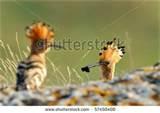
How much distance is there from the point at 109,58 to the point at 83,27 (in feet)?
0.87

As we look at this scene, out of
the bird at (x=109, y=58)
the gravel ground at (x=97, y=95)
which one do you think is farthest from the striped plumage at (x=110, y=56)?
the gravel ground at (x=97, y=95)

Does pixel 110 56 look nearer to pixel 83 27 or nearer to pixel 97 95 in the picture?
pixel 83 27

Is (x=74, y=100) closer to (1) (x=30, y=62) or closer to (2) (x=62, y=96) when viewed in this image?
(2) (x=62, y=96)

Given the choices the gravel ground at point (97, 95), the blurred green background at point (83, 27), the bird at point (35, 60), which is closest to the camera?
the gravel ground at point (97, 95)

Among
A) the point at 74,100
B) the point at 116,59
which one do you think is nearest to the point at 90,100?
the point at 74,100

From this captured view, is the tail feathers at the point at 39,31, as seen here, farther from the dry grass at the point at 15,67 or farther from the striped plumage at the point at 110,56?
the striped plumage at the point at 110,56

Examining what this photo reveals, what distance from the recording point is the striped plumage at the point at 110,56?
365 cm

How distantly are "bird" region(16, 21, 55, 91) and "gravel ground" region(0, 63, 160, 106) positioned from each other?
0.08 meters

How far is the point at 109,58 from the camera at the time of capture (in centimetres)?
370

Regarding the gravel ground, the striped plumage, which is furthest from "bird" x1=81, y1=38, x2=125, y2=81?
the gravel ground

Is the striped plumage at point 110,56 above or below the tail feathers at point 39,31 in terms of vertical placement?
below

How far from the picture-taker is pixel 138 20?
12.2ft

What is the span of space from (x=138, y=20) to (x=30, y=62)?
767 mm

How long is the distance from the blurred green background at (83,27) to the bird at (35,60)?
41 mm
